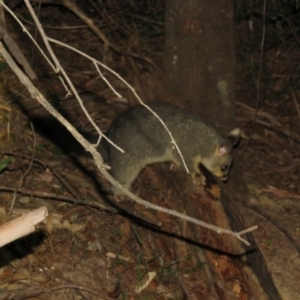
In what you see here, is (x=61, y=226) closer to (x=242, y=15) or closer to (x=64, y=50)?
(x=64, y=50)

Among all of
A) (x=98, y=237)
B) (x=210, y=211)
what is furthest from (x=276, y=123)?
(x=98, y=237)

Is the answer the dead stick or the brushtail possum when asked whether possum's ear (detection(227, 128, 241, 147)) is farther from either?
the dead stick

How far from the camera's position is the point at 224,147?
20.8ft

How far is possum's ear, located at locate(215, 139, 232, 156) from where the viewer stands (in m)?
6.34

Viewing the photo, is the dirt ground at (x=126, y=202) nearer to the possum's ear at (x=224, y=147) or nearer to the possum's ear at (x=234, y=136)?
the possum's ear at (x=224, y=147)

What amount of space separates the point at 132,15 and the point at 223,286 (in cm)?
428

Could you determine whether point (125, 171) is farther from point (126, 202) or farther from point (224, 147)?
point (224, 147)

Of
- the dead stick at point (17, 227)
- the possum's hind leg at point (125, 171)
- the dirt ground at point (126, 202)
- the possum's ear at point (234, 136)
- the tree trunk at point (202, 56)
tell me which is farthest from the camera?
the possum's ear at point (234, 136)

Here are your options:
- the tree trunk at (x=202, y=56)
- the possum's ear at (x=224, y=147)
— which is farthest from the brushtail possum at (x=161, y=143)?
the tree trunk at (x=202, y=56)

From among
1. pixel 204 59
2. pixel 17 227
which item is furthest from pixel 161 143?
pixel 17 227

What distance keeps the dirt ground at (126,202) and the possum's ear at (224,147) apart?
15.5 inches

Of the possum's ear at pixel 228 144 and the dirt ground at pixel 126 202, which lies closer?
the dirt ground at pixel 126 202

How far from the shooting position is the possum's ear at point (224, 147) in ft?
20.8

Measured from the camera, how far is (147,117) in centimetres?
634
